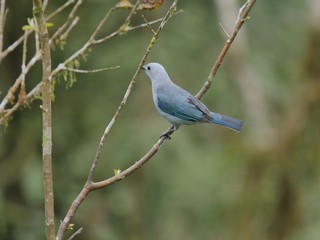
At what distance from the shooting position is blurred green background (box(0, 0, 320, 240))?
29.2ft

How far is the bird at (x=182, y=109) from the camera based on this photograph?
4793 millimetres

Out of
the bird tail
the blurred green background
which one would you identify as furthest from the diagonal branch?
the blurred green background

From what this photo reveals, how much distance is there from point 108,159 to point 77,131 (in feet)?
2.77

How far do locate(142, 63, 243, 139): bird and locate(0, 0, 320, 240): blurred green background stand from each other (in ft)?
13.4

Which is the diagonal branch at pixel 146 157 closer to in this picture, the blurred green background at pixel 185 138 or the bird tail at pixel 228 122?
the bird tail at pixel 228 122

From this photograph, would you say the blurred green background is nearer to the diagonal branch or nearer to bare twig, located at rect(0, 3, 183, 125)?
bare twig, located at rect(0, 3, 183, 125)

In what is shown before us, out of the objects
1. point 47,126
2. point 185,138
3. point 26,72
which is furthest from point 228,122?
point 185,138

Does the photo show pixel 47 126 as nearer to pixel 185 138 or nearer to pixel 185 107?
pixel 185 107

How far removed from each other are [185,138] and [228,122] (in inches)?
208

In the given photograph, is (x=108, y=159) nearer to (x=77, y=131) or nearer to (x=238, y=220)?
(x=77, y=131)

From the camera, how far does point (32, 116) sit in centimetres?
1004

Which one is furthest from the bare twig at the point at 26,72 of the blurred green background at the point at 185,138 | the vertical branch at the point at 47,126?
the blurred green background at the point at 185,138

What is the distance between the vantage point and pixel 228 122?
15.8 ft

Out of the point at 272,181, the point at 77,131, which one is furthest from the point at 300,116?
the point at 77,131
